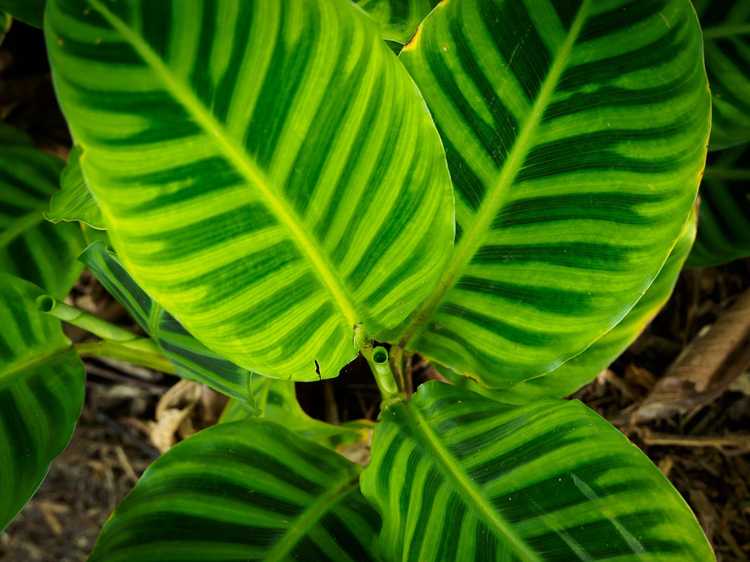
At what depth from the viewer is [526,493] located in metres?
0.59

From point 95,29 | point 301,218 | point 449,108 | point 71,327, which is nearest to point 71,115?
point 95,29

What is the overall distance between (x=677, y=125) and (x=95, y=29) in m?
0.43

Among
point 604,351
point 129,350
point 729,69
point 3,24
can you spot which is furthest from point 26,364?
point 729,69

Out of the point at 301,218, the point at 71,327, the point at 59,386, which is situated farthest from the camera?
the point at 71,327

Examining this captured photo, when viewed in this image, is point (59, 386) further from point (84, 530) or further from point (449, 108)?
point (84, 530)

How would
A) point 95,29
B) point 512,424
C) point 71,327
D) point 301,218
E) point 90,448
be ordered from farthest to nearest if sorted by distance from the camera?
1. point 90,448
2. point 71,327
3. point 512,424
4. point 301,218
5. point 95,29

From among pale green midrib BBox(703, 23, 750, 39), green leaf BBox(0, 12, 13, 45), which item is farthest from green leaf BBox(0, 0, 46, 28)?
pale green midrib BBox(703, 23, 750, 39)

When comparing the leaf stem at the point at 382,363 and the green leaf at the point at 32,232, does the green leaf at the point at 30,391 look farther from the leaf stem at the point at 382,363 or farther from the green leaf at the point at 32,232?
the leaf stem at the point at 382,363

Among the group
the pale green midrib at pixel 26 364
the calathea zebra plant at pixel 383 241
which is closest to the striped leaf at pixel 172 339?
the calathea zebra plant at pixel 383 241

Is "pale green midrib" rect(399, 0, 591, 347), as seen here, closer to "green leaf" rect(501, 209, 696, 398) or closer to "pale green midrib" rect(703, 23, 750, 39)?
"green leaf" rect(501, 209, 696, 398)

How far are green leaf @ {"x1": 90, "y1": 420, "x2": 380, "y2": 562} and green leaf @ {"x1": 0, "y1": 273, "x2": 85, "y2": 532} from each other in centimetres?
11

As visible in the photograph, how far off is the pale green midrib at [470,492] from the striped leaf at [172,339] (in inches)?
7.3

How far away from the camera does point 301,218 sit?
0.53 m

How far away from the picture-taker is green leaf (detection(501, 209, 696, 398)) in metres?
0.76
